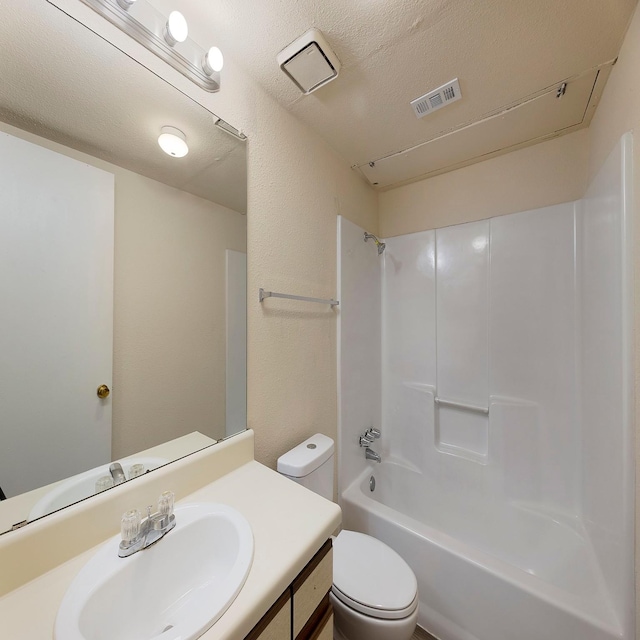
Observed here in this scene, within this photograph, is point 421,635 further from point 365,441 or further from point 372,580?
point 365,441

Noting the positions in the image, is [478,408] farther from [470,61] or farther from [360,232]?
[470,61]

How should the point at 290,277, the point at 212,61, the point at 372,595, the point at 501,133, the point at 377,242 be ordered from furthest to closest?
1. the point at 377,242
2. the point at 501,133
3. the point at 290,277
4. the point at 372,595
5. the point at 212,61

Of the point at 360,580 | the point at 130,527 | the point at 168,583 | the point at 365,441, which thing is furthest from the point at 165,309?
the point at 365,441

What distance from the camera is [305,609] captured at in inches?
26.3

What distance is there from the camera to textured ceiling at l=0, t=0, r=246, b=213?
638 millimetres

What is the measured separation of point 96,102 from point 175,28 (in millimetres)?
323

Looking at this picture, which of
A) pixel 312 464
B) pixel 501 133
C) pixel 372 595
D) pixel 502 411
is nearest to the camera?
pixel 372 595

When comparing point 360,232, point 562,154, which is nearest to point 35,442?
point 360,232

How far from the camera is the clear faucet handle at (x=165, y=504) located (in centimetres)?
70

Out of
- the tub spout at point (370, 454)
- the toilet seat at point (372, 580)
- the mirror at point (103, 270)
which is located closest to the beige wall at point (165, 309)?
the mirror at point (103, 270)

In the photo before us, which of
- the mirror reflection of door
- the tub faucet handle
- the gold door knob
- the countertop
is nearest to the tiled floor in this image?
the tub faucet handle

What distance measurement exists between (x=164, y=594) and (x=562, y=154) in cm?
257

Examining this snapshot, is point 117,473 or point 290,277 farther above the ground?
point 290,277

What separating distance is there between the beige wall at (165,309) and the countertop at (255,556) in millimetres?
226
